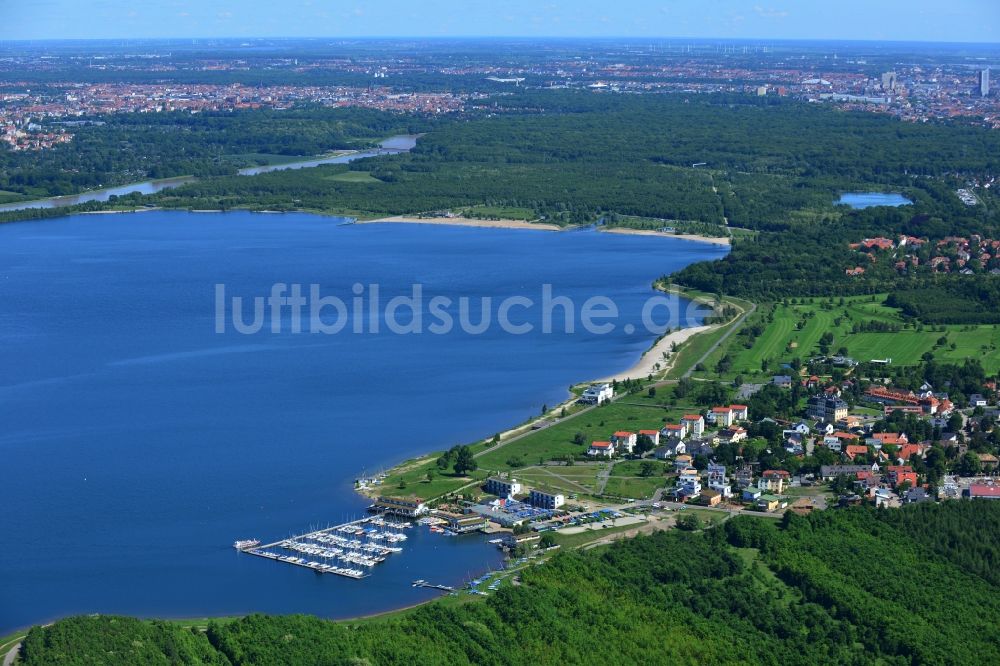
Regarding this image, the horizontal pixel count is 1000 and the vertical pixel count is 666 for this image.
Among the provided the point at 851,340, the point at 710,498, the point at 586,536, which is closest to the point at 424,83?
the point at 851,340

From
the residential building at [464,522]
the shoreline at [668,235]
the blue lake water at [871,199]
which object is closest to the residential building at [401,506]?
the residential building at [464,522]

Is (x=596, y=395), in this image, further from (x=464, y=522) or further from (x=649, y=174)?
(x=649, y=174)

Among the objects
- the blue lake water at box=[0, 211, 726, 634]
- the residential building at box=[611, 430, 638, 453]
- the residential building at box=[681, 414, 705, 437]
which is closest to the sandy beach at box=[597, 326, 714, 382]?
the blue lake water at box=[0, 211, 726, 634]

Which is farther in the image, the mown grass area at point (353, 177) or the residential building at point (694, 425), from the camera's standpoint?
the mown grass area at point (353, 177)

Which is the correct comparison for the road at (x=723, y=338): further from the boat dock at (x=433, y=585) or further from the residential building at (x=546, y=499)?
the boat dock at (x=433, y=585)

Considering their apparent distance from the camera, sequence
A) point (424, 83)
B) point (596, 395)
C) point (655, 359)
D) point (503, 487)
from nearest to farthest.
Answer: point (503, 487), point (596, 395), point (655, 359), point (424, 83)

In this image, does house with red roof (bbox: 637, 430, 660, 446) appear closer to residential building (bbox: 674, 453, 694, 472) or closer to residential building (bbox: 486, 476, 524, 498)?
residential building (bbox: 674, 453, 694, 472)
